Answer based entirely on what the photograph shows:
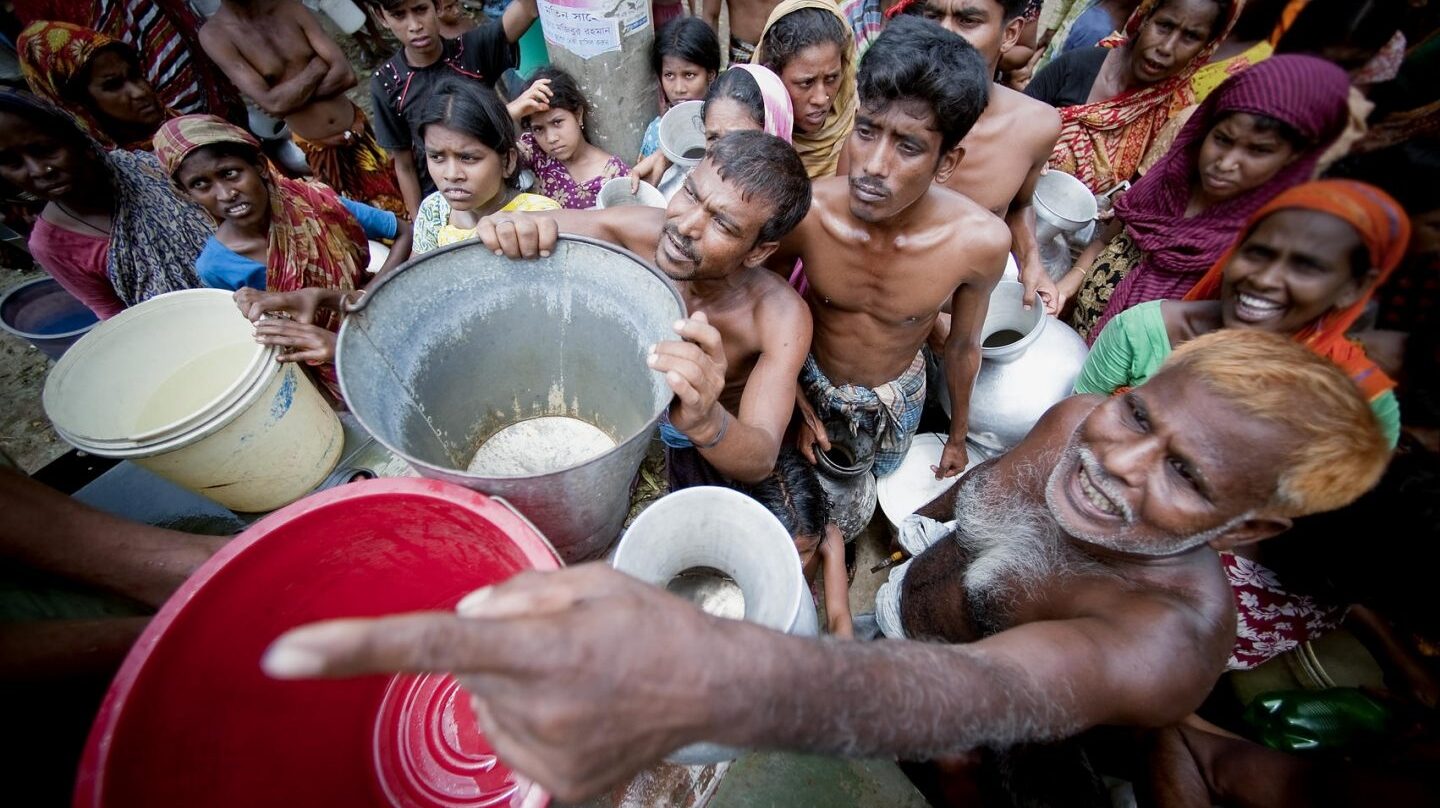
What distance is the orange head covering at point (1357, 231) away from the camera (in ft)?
2.28

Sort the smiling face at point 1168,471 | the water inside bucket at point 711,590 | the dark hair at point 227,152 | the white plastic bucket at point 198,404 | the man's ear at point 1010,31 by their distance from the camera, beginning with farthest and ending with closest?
the man's ear at point 1010,31, the dark hair at point 227,152, the water inside bucket at point 711,590, the white plastic bucket at point 198,404, the smiling face at point 1168,471

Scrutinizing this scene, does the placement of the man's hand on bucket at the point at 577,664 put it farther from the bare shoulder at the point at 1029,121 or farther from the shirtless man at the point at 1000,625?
the bare shoulder at the point at 1029,121

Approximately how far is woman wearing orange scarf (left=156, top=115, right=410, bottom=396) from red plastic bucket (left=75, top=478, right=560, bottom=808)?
0.98 m

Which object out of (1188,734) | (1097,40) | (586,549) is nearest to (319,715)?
(586,549)

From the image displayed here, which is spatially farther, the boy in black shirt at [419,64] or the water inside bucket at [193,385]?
the boy in black shirt at [419,64]

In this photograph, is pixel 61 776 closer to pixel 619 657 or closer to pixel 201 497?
pixel 201 497

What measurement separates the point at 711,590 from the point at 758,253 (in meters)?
1.10

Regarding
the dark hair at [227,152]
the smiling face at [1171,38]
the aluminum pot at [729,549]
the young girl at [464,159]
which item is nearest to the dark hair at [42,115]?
the dark hair at [227,152]

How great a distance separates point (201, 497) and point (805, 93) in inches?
119

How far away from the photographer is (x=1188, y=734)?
1750 millimetres

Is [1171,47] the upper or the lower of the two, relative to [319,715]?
upper

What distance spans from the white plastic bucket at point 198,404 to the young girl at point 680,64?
2009 mm

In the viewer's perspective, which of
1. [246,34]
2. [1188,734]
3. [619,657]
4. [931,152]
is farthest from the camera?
[246,34]

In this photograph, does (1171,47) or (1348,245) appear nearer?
(1348,245)
